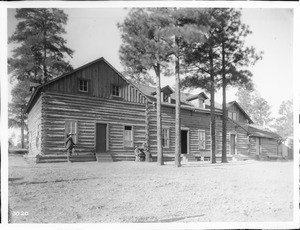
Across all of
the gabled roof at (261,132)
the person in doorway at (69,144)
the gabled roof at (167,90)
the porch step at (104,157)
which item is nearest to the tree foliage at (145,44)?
the gabled roof at (167,90)

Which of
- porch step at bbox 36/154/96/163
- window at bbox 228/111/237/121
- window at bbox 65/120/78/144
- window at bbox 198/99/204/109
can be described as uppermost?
window at bbox 198/99/204/109

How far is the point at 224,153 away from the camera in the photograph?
8531 millimetres

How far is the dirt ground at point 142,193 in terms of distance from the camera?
20.8 feet

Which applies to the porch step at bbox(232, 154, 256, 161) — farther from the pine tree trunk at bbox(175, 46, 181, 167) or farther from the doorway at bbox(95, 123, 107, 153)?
the doorway at bbox(95, 123, 107, 153)

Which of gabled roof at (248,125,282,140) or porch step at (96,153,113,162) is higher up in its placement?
gabled roof at (248,125,282,140)

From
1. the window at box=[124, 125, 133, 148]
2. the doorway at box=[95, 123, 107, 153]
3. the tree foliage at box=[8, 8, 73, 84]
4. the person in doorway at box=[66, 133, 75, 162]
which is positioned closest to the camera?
the tree foliage at box=[8, 8, 73, 84]

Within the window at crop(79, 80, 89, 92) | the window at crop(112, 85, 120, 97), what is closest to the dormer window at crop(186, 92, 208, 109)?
the window at crop(112, 85, 120, 97)

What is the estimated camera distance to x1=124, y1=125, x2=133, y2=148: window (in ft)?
25.4

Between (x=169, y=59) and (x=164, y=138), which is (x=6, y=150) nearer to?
(x=164, y=138)

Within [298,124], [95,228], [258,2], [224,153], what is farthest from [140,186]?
[258,2]

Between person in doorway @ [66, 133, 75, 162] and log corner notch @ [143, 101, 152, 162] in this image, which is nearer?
person in doorway @ [66, 133, 75, 162]

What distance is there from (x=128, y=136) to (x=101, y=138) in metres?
0.72

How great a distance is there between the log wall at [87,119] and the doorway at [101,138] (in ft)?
0.35

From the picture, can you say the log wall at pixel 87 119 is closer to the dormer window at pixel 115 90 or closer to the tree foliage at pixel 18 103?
the dormer window at pixel 115 90
